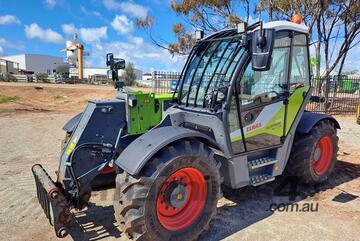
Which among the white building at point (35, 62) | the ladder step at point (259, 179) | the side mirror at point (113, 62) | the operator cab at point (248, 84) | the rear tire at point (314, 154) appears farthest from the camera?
the white building at point (35, 62)

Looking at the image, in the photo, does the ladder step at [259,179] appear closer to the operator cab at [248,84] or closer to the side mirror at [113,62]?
the operator cab at [248,84]

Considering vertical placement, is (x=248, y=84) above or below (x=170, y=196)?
above

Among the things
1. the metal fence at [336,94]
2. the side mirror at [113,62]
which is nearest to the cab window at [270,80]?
the side mirror at [113,62]

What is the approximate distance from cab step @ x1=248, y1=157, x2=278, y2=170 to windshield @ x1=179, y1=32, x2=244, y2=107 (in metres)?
1.03

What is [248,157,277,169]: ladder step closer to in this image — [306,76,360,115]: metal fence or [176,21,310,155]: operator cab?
[176,21,310,155]: operator cab

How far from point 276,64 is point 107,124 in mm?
2411

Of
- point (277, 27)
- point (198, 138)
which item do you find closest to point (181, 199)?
point (198, 138)

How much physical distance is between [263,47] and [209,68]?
99 centimetres

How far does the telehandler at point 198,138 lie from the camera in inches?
130

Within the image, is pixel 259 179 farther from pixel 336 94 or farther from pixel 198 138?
pixel 336 94

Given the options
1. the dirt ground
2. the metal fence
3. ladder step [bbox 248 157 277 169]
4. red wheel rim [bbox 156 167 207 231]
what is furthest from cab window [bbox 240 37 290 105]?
the metal fence

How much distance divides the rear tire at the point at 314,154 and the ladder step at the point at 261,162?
72 cm

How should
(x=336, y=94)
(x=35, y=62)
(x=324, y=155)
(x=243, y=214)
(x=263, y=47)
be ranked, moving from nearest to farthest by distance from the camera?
(x=263, y=47) < (x=243, y=214) < (x=324, y=155) < (x=336, y=94) < (x=35, y=62)

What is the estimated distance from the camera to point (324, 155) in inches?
217
